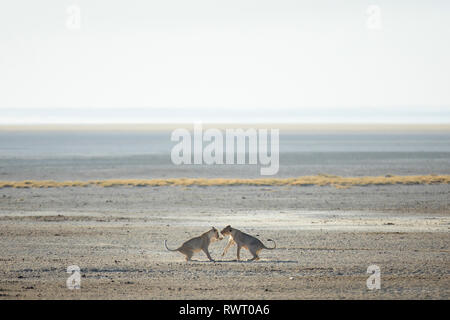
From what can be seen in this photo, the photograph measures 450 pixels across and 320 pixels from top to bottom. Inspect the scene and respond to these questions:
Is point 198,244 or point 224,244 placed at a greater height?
point 198,244

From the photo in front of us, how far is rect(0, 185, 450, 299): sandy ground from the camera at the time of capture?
48.8ft

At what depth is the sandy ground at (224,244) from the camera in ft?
48.8

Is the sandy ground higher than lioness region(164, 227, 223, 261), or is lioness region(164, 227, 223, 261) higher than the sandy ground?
lioness region(164, 227, 223, 261)

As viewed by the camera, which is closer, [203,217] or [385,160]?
[203,217]

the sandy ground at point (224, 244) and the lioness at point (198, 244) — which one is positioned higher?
the lioness at point (198, 244)

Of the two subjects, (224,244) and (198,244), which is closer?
(198,244)

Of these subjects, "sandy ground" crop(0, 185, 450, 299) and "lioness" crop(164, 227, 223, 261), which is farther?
"lioness" crop(164, 227, 223, 261)

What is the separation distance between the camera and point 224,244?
71.8ft

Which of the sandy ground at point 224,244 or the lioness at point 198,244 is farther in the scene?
the lioness at point 198,244

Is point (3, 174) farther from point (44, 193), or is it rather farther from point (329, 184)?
point (329, 184)
